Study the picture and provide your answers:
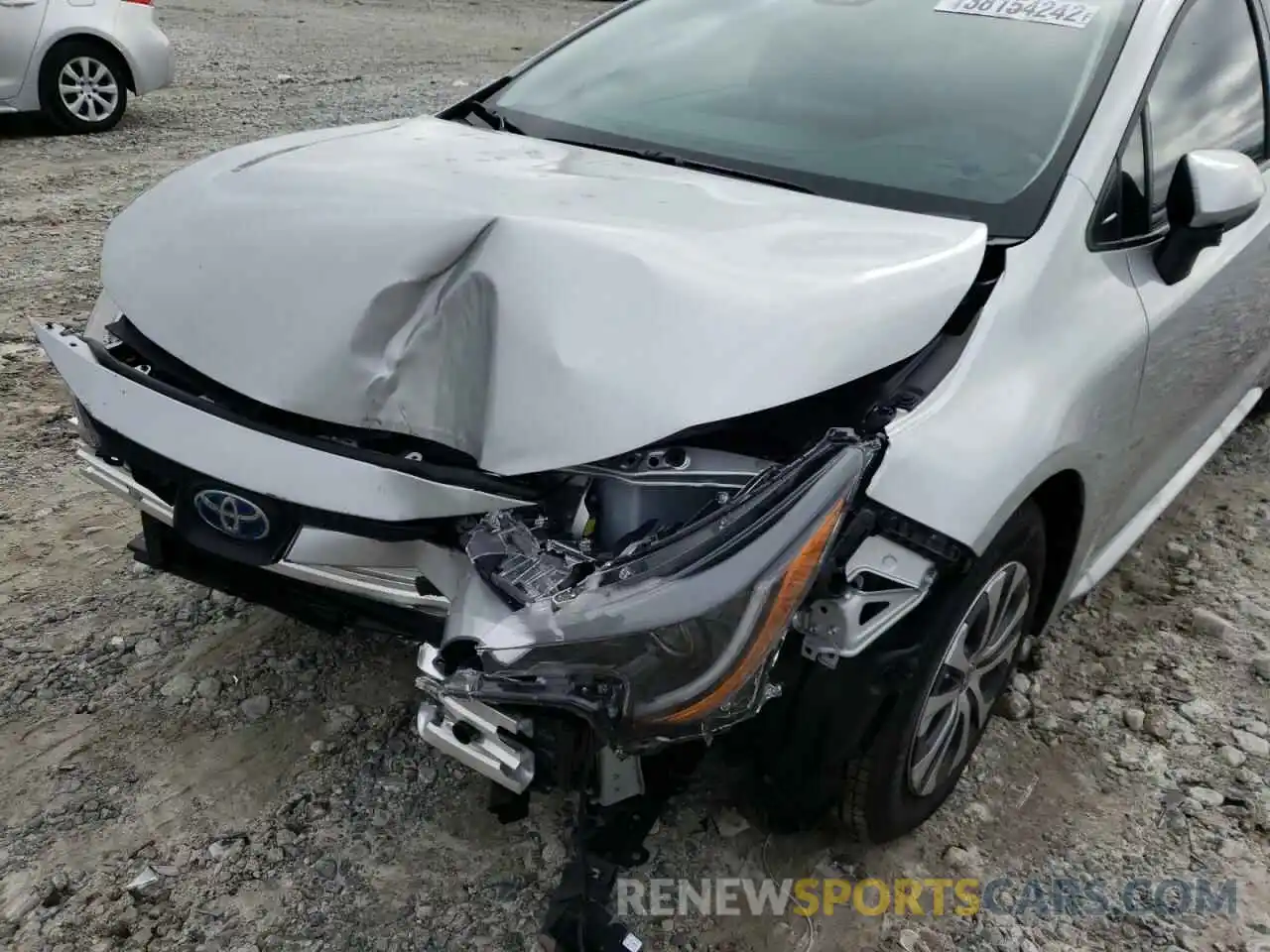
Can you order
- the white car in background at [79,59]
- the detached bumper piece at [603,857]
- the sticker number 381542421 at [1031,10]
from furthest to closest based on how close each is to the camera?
the white car in background at [79,59]
the sticker number 381542421 at [1031,10]
the detached bumper piece at [603,857]

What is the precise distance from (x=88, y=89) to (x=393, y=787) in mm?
6678

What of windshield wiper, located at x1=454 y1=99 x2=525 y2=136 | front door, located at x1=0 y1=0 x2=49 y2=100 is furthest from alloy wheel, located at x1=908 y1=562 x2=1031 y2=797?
front door, located at x1=0 y1=0 x2=49 y2=100

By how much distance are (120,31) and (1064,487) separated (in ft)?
24.0

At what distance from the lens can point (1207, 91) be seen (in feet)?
8.48

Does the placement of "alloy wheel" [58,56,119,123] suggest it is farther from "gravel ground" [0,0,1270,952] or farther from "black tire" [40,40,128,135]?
"gravel ground" [0,0,1270,952]

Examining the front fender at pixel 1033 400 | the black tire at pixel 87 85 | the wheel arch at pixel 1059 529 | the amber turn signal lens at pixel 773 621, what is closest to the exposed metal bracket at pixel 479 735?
the amber turn signal lens at pixel 773 621

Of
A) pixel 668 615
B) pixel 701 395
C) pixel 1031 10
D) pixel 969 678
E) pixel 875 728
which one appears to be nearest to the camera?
pixel 668 615

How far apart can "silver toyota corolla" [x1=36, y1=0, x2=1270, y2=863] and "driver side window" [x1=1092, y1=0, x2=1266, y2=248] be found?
0.02 meters

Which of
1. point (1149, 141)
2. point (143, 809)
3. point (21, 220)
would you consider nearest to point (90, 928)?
point (143, 809)

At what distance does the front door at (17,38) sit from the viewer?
662 cm

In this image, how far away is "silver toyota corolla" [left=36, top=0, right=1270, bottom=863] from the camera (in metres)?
1.60

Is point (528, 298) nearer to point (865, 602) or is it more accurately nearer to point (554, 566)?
point (554, 566)

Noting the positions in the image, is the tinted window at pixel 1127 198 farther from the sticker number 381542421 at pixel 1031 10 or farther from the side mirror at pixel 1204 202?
the sticker number 381542421 at pixel 1031 10

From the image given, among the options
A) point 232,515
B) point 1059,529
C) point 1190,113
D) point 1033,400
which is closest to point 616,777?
point 232,515
